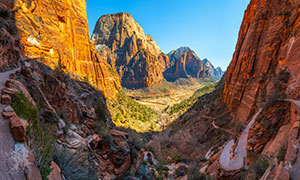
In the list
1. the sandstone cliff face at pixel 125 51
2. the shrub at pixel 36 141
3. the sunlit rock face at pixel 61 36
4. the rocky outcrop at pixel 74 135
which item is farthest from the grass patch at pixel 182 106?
the shrub at pixel 36 141

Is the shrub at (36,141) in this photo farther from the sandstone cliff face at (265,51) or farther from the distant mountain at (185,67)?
the distant mountain at (185,67)

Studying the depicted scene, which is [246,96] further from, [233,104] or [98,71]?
[98,71]

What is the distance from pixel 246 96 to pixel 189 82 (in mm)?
139031

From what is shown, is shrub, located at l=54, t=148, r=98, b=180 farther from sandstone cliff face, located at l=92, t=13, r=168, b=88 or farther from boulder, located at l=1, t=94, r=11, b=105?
sandstone cliff face, located at l=92, t=13, r=168, b=88

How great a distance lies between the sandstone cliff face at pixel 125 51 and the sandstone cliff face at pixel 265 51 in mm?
98082

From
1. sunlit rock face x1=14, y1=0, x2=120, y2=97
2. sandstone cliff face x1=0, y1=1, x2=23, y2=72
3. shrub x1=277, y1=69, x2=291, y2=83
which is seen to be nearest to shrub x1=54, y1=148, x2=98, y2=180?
sandstone cliff face x1=0, y1=1, x2=23, y2=72

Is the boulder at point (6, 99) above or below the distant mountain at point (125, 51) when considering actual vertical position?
below

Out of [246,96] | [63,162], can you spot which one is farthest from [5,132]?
[246,96]

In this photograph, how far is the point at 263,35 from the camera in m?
17.2

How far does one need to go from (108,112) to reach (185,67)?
16390 centimetres

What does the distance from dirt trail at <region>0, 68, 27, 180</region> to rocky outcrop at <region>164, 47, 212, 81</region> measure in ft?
538

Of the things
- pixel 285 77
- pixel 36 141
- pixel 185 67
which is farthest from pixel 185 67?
pixel 36 141

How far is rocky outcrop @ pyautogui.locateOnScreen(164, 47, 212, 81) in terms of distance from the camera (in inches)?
6481

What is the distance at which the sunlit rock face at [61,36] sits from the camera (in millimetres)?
20062
